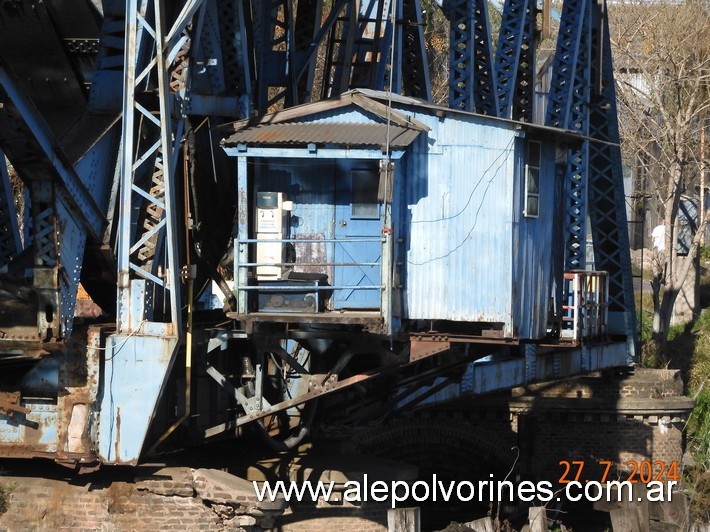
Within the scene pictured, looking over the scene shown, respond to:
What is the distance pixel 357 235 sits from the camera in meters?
15.1

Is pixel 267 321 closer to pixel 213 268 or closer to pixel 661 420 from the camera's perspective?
pixel 213 268

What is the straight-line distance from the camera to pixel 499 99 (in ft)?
76.9

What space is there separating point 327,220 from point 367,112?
1400 mm

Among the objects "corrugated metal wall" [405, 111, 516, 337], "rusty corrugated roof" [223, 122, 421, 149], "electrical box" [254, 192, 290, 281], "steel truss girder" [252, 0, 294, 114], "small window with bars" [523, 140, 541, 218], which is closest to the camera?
"rusty corrugated roof" [223, 122, 421, 149]

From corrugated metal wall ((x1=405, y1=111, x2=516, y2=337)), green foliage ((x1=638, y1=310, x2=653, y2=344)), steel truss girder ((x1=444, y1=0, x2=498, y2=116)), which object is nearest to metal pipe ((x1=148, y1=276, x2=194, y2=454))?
corrugated metal wall ((x1=405, y1=111, x2=516, y2=337))

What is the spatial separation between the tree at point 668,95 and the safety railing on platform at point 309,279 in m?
18.8

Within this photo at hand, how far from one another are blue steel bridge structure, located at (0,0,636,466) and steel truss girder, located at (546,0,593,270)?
4201mm

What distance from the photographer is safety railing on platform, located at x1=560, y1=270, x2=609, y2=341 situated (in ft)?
60.2

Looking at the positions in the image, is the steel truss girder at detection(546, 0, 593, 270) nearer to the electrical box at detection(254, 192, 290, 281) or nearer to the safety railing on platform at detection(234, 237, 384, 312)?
the safety railing on platform at detection(234, 237, 384, 312)

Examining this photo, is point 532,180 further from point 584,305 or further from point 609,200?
point 609,200

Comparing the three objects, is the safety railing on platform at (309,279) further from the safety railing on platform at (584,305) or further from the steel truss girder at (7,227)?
the safety railing on platform at (584,305)

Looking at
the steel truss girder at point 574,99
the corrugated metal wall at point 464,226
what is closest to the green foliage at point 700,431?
the steel truss girder at point 574,99

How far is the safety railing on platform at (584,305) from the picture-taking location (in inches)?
722

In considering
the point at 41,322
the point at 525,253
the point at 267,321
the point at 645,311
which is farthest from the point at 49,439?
Result: the point at 645,311
